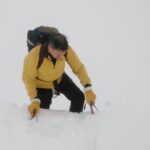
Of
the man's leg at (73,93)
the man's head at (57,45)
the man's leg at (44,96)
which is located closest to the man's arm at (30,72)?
the man's head at (57,45)

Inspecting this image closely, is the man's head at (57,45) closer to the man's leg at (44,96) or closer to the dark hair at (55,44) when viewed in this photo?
the dark hair at (55,44)

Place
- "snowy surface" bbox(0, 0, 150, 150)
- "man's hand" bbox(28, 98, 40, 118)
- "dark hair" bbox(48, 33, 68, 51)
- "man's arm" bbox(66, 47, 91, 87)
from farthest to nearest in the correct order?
1. "man's arm" bbox(66, 47, 91, 87)
2. "man's hand" bbox(28, 98, 40, 118)
3. "dark hair" bbox(48, 33, 68, 51)
4. "snowy surface" bbox(0, 0, 150, 150)

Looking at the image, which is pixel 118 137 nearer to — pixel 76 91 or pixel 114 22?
pixel 76 91

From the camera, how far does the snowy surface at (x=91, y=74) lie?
4922 mm

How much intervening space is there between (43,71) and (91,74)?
8.52 metres

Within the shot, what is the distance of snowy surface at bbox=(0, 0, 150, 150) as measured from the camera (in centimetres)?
492

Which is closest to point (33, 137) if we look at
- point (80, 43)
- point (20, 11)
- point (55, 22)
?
point (80, 43)

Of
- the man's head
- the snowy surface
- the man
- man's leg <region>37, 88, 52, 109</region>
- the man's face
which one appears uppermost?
the man's head

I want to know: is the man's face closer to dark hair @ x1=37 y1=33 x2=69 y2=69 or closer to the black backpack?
dark hair @ x1=37 y1=33 x2=69 y2=69

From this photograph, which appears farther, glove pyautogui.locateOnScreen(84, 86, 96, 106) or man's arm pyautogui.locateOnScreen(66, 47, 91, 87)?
glove pyautogui.locateOnScreen(84, 86, 96, 106)

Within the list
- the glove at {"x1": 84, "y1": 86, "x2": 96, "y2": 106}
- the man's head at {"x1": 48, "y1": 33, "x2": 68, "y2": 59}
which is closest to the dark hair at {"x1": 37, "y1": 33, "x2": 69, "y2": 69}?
the man's head at {"x1": 48, "y1": 33, "x2": 68, "y2": 59}

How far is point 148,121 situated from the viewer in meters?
5.20

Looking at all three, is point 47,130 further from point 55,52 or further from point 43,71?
point 55,52

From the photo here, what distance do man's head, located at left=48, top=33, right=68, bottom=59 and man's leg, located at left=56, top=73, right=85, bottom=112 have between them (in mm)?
902
